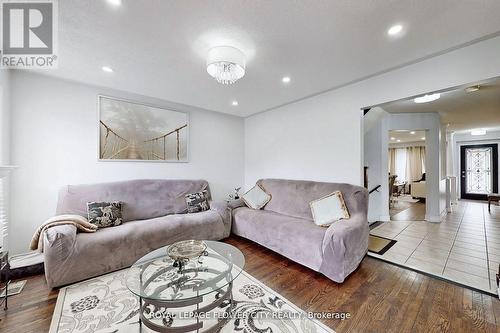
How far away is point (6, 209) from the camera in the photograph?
2191 mm

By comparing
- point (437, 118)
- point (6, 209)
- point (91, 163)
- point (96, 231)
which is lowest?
point (96, 231)

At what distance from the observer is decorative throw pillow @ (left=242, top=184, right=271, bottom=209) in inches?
137

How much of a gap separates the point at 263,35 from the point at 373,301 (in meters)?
2.63

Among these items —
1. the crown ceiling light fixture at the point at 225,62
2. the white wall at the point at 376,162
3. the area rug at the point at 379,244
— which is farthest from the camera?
the white wall at the point at 376,162

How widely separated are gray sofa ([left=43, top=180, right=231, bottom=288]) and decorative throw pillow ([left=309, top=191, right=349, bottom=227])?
4.68 feet

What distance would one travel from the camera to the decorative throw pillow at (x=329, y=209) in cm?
244

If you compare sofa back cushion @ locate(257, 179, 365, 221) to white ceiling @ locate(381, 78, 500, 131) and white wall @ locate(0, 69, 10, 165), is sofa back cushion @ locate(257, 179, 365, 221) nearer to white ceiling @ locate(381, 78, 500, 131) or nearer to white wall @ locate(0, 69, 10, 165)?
white ceiling @ locate(381, 78, 500, 131)

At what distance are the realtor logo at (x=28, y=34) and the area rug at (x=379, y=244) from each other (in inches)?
169

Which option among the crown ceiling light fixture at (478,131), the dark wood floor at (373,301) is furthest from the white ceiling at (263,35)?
the crown ceiling light fixture at (478,131)

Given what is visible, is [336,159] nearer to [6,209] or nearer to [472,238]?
[472,238]

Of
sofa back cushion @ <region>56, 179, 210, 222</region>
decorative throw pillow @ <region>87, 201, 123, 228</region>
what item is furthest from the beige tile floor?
decorative throw pillow @ <region>87, 201, 123, 228</region>

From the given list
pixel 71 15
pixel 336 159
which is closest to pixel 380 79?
pixel 336 159

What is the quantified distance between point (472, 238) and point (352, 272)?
2.68m

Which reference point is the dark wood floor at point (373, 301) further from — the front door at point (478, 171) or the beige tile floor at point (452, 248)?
the front door at point (478, 171)
